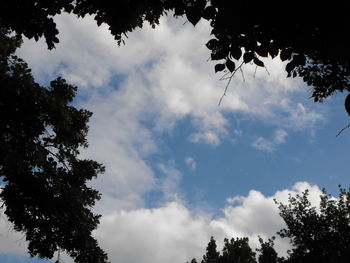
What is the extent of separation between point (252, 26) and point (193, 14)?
72cm

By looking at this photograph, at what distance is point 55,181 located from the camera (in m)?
14.9

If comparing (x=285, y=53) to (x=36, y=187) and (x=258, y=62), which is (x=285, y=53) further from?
(x=36, y=187)

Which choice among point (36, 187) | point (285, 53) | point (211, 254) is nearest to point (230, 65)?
point (285, 53)

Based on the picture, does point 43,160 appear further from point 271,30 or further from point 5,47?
point 271,30

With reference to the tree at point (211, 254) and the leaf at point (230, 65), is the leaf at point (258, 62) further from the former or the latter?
the tree at point (211, 254)

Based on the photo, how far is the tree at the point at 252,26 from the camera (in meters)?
3.48

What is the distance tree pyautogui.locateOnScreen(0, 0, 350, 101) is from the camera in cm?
348

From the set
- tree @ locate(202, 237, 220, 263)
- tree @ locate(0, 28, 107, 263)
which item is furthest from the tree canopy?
tree @ locate(202, 237, 220, 263)

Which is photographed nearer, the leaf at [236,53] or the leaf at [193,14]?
the leaf at [193,14]

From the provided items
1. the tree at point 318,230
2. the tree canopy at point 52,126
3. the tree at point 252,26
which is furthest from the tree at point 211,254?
the tree at point 252,26

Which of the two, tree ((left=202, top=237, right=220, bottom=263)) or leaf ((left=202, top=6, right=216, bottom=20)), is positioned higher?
tree ((left=202, top=237, right=220, bottom=263))

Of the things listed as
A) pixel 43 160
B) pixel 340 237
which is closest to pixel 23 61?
pixel 43 160

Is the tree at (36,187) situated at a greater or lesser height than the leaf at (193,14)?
greater

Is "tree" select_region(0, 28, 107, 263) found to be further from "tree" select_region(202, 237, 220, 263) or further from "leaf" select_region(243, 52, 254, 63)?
"tree" select_region(202, 237, 220, 263)
